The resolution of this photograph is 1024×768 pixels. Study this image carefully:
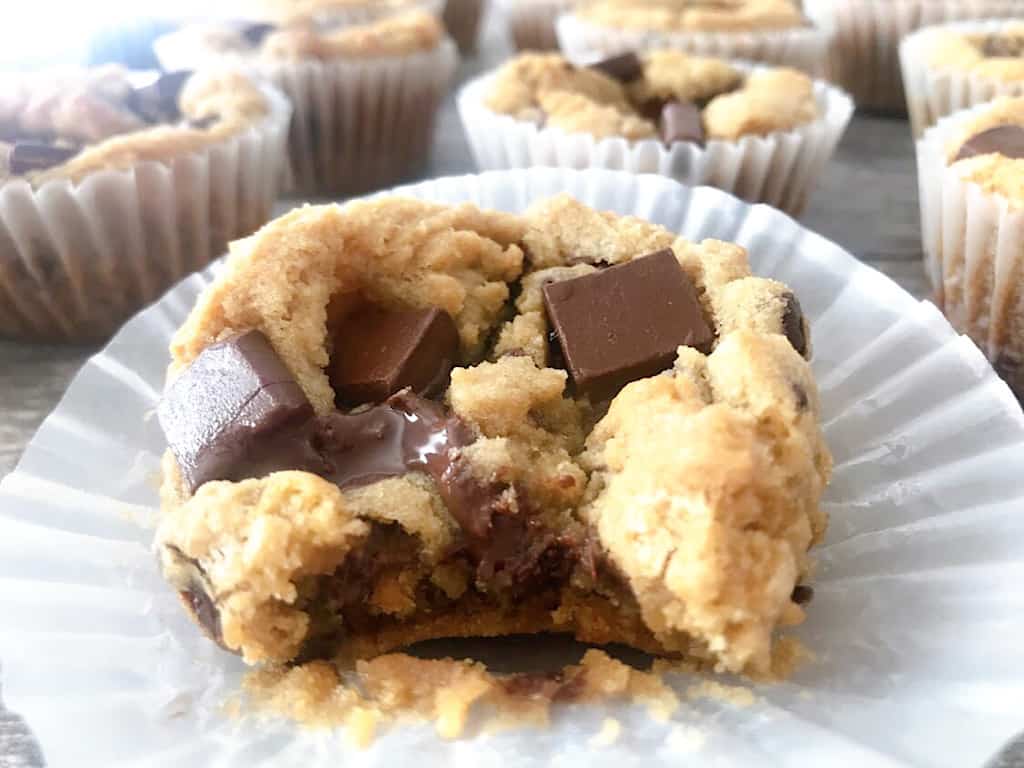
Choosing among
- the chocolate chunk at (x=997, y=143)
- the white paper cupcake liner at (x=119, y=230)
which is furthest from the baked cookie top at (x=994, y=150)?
the white paper cupcake liner at (x=119, y=230)

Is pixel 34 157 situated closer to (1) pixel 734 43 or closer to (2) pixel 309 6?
(2) pixel 309 6

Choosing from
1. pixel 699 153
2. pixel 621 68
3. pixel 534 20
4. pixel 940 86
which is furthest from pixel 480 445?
pixel 534 20

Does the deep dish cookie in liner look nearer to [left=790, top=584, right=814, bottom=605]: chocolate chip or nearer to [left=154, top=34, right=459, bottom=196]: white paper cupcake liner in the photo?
[left=154, top=34, right=459, bottom=196]: white paper cupcake liner

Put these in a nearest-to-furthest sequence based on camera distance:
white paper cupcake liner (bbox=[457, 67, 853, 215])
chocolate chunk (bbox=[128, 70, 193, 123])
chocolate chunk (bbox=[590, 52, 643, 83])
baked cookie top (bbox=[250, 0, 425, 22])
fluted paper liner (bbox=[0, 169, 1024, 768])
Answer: fluted paper liner (bbox=[0, 169, 1024, 768]) < white paper cupcake liner (bbox=[457, 67, 853, 215]) < chocolate chunk (bbox=[128, 70, 193, 123]) < chocolate chunk (bbox=[590, 52, 643, 83]) < baked cookie top (bbox=[250, 0, 425, 22])

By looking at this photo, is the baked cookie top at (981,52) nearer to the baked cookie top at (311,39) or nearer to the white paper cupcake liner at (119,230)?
the baked cookie top at (311,39)

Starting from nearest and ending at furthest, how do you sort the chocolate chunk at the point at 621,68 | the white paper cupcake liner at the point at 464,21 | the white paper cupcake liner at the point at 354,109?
the chocolate chunk at the point at 621,68 → the white paper cupcake liner at the point at 354,109 → the white paper cupcake liner at the point at 464,21

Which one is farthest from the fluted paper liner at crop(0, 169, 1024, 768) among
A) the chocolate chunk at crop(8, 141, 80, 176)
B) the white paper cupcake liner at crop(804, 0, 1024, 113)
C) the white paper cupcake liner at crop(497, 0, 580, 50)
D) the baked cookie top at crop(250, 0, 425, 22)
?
the white paper cupcake liner at crop(497, 0, 580, 50)
